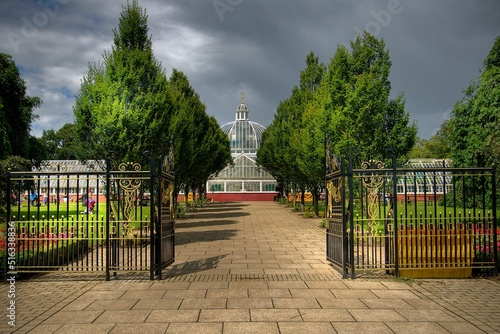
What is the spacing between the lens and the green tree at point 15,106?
97.5ft

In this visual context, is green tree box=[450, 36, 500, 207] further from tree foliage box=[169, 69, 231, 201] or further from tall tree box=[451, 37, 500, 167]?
tree foliage box=[169, 69, 231, 201]

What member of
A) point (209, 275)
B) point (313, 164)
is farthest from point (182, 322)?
point (313, 164)

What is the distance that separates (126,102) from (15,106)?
20.3m

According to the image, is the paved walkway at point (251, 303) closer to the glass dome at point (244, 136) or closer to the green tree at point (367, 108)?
the green tree at point (367, 108)

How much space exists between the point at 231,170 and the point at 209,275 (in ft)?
173

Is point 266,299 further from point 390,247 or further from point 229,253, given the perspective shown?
point 229,253

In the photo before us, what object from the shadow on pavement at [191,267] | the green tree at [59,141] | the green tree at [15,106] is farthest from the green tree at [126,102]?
the green tree at [59,141]

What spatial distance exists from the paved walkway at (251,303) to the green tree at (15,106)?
24.2m

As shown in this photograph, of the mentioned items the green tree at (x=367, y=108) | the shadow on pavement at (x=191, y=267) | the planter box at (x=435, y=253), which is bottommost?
the shadow on pavement at (x=191, y=267)

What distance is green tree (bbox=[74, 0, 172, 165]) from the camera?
14.9m

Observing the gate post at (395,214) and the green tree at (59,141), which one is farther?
the green tree at (59,141)

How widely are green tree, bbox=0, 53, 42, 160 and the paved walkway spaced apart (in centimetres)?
2418

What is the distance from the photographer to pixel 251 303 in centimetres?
716

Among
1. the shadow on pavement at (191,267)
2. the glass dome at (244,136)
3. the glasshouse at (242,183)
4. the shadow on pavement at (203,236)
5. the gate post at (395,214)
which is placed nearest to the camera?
the gate post at (395,214)
